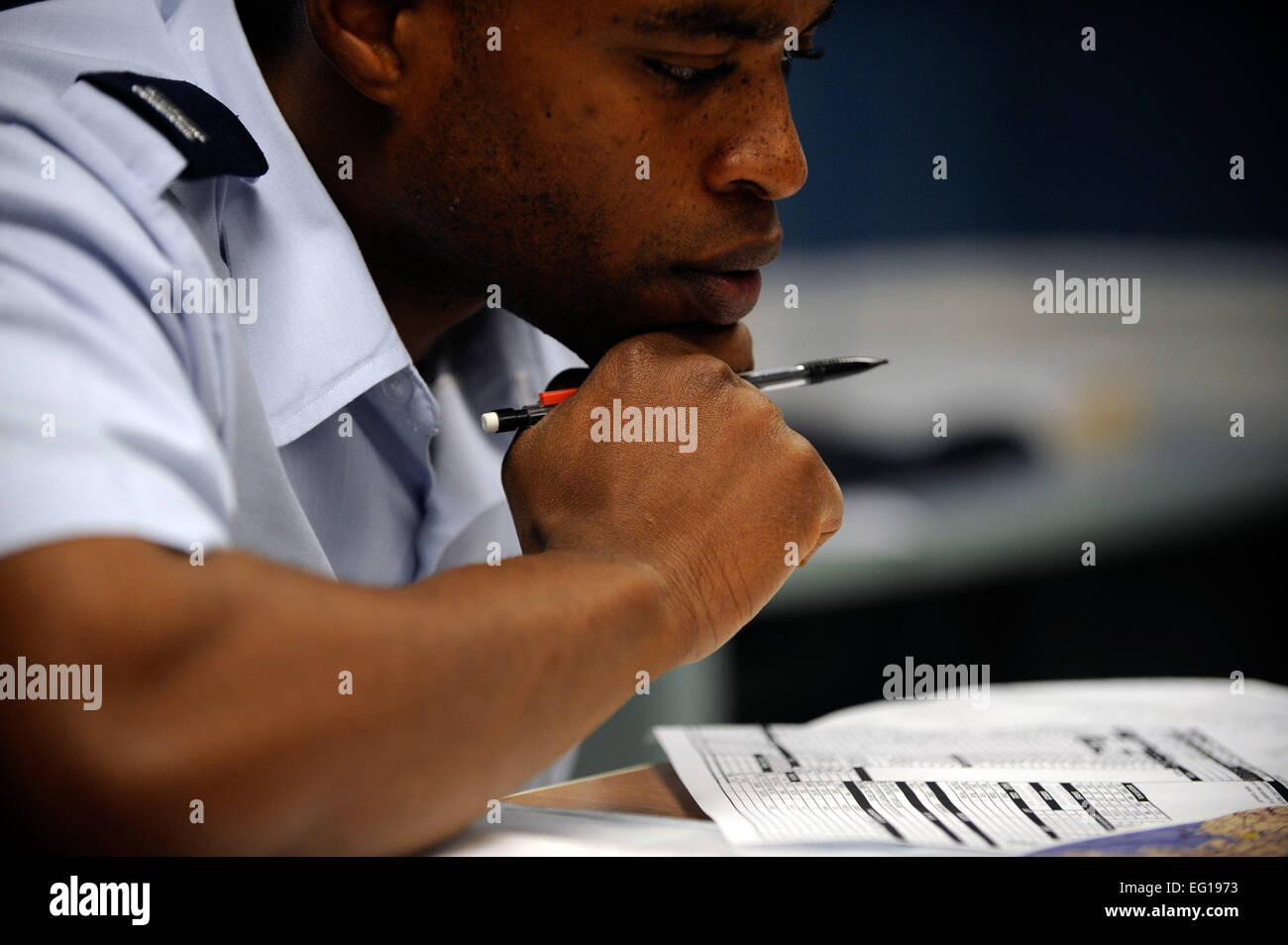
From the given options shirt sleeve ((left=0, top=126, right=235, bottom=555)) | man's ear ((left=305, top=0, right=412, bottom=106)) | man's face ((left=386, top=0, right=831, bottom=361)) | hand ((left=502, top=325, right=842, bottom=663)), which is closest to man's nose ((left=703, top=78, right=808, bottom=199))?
man's face ((left=386, top=0, right=831, bottom=361))

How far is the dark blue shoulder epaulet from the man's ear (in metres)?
0.11

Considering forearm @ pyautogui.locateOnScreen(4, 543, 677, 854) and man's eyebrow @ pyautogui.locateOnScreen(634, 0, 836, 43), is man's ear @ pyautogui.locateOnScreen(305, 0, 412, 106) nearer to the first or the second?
man's eyebrow @ pyautogui.locateOnScreen(634, 0, 836, 43)

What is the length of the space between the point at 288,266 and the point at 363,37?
6.7 inches

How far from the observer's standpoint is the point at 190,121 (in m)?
0.64

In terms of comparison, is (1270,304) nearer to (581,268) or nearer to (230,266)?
(581,268)

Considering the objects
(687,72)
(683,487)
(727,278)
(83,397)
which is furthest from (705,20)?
(83,397)

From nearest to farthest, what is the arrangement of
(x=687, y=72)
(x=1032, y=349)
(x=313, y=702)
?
1. (x=313, y=702)
2. (x=687, y=72)
3. (x=1032, y=349)

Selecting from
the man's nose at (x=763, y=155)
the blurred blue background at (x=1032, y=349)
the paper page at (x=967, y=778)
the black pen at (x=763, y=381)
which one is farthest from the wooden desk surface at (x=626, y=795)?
the blurred blue background at (x=1032, y=349)

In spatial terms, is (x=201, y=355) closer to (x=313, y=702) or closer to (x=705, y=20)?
(x=313, y=702)

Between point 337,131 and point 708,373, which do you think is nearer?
point 708,373

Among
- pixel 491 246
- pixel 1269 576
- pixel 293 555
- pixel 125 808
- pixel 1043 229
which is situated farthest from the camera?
pixel 1269 576
